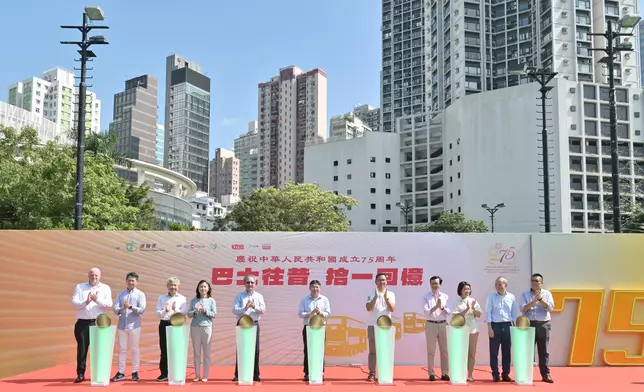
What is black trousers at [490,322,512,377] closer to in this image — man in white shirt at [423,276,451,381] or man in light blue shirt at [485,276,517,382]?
man in light blue shirt at [485,276,517,382]

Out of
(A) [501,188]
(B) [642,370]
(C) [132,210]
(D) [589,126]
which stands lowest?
(B) [642,370]

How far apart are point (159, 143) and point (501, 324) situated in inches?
5145

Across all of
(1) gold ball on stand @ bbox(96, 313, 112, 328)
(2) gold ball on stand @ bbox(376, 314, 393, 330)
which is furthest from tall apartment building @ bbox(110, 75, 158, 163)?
(2) gold ball on stand @ bbox(376, 314, 393, 330)

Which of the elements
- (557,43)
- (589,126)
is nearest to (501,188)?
(589,126)

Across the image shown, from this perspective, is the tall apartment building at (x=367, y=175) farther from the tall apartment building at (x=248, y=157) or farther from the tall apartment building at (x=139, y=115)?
the tall apartment building at (x=139, y=115)

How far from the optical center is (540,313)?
344 inches

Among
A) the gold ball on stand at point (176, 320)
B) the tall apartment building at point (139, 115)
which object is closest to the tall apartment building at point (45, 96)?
the tall apartment building at point (139, 115)

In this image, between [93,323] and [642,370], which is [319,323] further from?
[642,370]

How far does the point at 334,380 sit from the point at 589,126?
55035 millimetres

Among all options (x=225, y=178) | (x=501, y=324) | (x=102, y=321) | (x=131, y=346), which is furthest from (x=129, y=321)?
(x=225, y=178)

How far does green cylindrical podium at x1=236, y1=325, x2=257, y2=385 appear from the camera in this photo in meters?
8.07

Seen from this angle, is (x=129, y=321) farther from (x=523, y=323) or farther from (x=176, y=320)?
(x=523, y=323)

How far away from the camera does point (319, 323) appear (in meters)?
8.19

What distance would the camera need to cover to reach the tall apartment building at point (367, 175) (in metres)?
70.1
